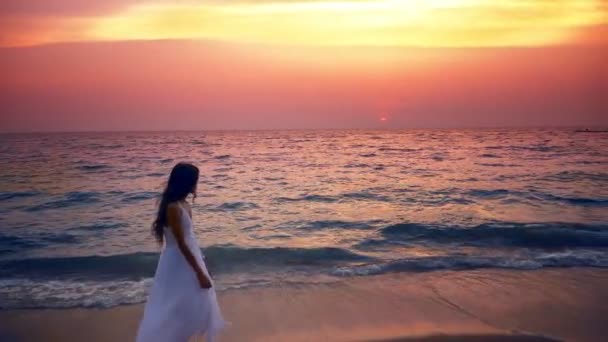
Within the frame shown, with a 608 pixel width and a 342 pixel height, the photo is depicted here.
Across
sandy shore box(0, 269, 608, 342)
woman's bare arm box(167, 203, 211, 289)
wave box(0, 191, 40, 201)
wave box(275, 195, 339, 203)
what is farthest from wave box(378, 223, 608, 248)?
wave box(0, 191, 40, 201)

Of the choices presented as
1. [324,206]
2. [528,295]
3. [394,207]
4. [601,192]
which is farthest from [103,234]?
[601,192]

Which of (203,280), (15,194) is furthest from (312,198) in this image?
(203,280)

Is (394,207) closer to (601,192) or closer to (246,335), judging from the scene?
(601,192)

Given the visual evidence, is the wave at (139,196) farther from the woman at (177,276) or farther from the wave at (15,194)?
the woman at (177,276)

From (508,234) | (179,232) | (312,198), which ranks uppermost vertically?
(179,232)

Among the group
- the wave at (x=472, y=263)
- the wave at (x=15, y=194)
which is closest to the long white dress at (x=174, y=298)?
the wave at (x=472, y=263)

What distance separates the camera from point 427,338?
18.6 ft

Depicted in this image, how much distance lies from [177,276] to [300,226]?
31.1 feet

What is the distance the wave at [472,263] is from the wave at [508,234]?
5.28ft

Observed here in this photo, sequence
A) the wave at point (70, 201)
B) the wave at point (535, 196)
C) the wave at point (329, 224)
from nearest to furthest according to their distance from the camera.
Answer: the wave at point (329, 224), the wave at point (70, 201), the wave at point (535, 196)

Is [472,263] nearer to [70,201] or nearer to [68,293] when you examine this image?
[68,293]

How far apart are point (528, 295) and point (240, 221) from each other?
28.1 ft

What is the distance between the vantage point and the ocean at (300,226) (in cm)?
914

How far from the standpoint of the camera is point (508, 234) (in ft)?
40.8
